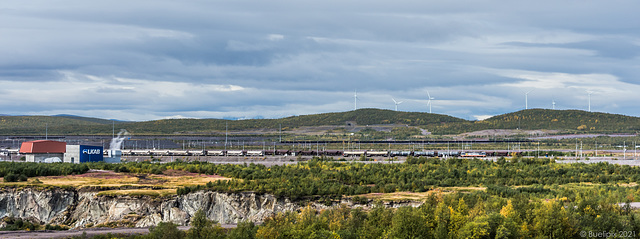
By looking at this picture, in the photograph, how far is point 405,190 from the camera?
8288 centimetres

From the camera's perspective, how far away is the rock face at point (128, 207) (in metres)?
73.1

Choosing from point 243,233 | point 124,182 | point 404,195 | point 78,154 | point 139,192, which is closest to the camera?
point 243,233

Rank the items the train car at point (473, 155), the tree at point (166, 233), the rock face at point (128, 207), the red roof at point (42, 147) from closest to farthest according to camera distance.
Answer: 1. the tree at point (166, 233)
2. the rock face at point (128, 207)
3. the red roof at point (42, 147)
4. the train car at point (473, 155)

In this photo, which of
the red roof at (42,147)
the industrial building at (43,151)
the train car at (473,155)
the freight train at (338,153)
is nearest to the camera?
the red roof at (42,147)

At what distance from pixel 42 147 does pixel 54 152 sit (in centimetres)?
232

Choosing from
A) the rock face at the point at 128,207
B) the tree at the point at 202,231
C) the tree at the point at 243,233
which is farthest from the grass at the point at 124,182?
the tree at the point at 243,233

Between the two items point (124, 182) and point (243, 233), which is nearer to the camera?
point (243, 233)

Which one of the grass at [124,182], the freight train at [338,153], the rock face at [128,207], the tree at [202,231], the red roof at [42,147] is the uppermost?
the red roof at [42,147]

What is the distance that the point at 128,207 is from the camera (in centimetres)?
7356

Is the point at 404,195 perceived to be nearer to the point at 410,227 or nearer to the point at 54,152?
the point at 410,227

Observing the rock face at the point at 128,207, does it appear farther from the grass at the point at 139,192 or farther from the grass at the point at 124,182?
the grass at the point at 124,182

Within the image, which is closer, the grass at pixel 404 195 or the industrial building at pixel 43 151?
the grass at pixel 404 195

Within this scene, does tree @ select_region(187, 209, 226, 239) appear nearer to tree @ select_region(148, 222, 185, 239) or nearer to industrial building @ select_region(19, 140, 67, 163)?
tree @ select_region(148, 222, 185, 239)

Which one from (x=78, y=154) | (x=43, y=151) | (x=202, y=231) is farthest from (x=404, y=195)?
(x=43, y=151)
